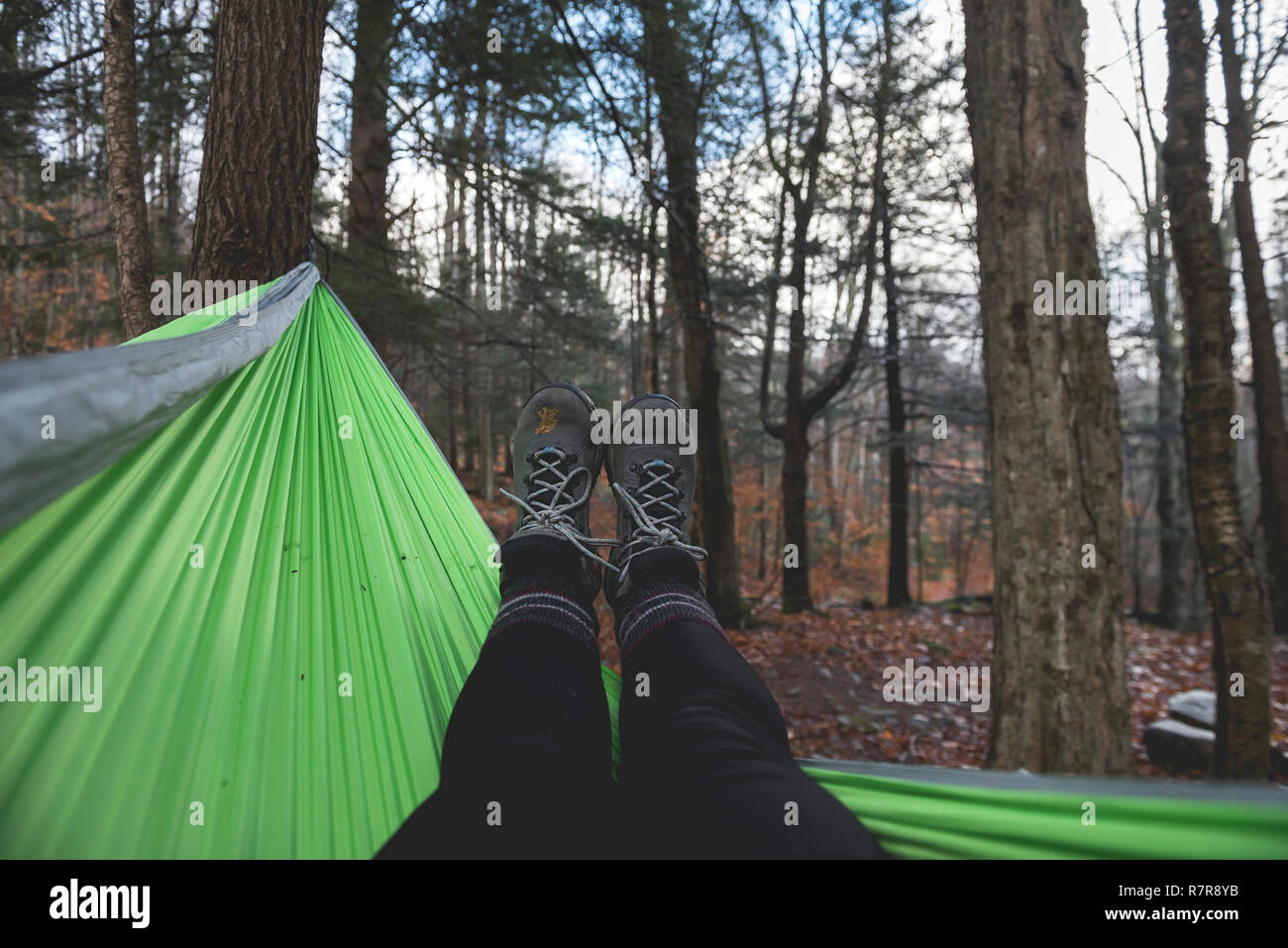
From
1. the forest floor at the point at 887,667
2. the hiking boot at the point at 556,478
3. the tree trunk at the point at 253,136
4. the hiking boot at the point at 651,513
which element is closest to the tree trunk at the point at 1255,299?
the forest floor at the point at 887,667

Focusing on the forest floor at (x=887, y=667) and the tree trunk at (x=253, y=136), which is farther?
the forest floor at (x=887, y=667)

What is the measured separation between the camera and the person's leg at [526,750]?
2.00ft

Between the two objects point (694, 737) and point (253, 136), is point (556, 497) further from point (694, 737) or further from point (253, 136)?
point (253, 136)

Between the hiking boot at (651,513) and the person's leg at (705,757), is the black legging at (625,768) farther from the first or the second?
the hiking boot at (651,513)

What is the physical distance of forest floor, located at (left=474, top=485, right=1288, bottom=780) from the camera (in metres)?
2.97

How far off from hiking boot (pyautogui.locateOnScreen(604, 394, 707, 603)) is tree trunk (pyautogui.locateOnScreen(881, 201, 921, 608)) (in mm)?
5067

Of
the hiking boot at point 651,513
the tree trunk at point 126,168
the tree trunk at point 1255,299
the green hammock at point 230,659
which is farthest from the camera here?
the tree trunk at point 1255,299

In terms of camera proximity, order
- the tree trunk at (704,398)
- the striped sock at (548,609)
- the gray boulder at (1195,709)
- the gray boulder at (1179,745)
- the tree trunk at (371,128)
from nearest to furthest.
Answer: the striped sock at (548,609) → the tree trunk at (371,128) → the gray boulder at (1179,745) → the gray boulder at (1195,709) → the tree trunk at (704,398)

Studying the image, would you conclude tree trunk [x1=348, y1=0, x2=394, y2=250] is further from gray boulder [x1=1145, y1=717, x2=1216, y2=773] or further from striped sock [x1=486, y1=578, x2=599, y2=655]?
gray boulder [x1=1145, y1=717, x2=1216, y2=773]

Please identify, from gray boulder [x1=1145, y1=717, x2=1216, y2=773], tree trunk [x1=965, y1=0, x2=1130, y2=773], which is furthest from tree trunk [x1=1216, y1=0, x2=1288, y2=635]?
tree trunk [x1=965, y1=0, x2=1130, y2=773]

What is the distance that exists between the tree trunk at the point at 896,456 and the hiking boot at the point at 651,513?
5067mm

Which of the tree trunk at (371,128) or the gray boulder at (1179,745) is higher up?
the tree trunk at (371,128)

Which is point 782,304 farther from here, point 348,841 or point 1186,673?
point 348,841

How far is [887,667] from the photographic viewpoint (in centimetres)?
403
